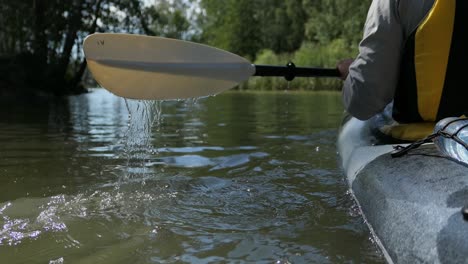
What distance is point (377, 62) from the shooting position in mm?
2043

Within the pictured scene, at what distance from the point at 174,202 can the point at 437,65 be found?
4.92 feet

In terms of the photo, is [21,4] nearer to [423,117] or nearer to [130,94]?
[130,94]

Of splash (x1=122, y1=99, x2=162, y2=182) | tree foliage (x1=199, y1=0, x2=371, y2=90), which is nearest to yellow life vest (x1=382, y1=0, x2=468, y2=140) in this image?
splash (x1=122, y1=99, x2=162, y2=182)

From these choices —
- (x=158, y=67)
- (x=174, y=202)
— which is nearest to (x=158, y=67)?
(x=158, y=67)

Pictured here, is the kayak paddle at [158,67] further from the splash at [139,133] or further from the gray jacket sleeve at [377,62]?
the gray jacket sleeve at [377,62]

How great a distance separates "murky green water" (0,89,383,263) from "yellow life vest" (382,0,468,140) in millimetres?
597

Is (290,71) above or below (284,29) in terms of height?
below

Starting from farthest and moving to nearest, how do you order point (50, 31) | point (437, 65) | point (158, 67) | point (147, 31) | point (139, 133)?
point (147, 31)
point (50, 31)
point (139, 133)
point (158, 67)
point (437, 65)

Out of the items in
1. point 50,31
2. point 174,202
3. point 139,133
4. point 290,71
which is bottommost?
point 174,202

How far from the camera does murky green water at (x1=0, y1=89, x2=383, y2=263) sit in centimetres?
196

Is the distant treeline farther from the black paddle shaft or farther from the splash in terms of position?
the black paddle shaft

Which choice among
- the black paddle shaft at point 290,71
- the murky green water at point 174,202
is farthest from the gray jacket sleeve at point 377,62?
the black paddle shaft at point 290,71

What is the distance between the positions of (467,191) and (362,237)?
0.74 meters

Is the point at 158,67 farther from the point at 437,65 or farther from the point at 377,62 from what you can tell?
the point at 437,65
